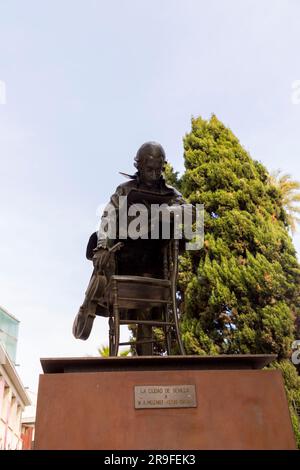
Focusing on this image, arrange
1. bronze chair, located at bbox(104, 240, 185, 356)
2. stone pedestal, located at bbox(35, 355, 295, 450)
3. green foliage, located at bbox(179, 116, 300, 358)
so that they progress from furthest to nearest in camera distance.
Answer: green foliage, located at bbox(179, 116, 300, 358)
bronze chair, located at bbox(104, 240, 185, 356)
stone pedestal, located at bbox(35, 355, 295, 450)

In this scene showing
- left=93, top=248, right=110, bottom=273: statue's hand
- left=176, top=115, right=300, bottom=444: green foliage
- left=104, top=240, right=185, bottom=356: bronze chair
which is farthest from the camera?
left=176, top=115, right=300, bottom=444: green foliage

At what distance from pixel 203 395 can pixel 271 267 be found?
7.79 m

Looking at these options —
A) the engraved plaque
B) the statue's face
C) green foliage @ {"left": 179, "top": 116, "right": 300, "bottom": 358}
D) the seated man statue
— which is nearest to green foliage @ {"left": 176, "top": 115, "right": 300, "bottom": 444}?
green foliage @ {"left": 179, "top": 116, "right": 300, "bottom": 358}

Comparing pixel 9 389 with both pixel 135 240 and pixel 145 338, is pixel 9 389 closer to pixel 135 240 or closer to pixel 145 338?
pixel 145 338

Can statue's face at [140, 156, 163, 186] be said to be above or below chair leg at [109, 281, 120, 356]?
above

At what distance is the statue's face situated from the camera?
4.14 meters

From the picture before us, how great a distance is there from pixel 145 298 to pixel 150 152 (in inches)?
59.3

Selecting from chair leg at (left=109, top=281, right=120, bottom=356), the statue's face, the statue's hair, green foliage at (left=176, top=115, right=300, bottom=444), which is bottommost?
chair leg at (left=109, top=281, right=120, bottom=356)

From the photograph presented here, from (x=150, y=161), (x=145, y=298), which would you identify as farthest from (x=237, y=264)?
(x=145, y=298)

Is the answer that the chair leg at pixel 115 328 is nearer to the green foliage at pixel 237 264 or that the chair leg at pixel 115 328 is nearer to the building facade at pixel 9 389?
the green foliage at pixel 237 264

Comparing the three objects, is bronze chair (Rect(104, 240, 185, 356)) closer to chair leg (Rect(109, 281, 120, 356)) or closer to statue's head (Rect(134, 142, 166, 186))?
chair leg (Rect(109, 281, 120, 356))

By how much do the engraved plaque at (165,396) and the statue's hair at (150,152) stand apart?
2.35 metres

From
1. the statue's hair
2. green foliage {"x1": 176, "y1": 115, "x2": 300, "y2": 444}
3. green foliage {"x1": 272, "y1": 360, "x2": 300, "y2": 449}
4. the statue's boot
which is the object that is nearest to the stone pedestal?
the statue's boot

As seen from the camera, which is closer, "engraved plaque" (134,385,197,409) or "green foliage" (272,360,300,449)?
"engraved plaque" (134,385,197,409)
